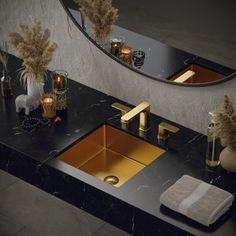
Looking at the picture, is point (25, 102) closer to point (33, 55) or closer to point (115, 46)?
point (33, 55)

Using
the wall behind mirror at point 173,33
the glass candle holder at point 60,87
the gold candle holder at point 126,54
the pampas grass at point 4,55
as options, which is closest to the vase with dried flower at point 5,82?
the pampas grass at point 4,55

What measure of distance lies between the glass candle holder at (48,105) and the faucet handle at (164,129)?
574 mm

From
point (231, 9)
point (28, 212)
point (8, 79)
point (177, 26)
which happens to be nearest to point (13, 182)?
point (28, 212)

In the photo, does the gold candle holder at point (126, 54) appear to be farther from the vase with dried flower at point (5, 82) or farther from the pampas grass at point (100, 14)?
the vase with dried flower at point (5, 82)

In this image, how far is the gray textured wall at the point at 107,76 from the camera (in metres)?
Result: 3.66

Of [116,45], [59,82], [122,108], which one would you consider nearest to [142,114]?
[122,108]

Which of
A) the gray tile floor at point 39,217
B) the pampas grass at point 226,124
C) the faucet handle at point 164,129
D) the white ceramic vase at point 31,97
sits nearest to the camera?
the pampas grass at point 226,124

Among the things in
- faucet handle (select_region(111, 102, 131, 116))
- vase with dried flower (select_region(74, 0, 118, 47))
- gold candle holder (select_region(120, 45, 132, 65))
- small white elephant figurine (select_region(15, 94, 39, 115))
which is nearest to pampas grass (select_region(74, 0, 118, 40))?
vase with dried flower (select_region(74, 0, 118, 47))

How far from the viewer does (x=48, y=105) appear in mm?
3809

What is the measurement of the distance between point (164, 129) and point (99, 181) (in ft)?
1.55

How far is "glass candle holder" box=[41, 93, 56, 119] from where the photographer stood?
3807 mm

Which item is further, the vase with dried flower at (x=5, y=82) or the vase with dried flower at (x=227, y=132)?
the vase with dried flower at (x=5, y=82)

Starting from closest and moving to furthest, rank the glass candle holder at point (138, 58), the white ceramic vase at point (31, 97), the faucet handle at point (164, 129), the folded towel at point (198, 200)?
the folded towel at point (198, 200) → the faucet handle at point (164, 129) → the glass candle holder at point (138, 58) → the white ceramic vase at point (31, 97)

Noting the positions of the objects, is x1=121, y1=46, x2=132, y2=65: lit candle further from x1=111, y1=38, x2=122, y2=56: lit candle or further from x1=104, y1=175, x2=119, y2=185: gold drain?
x1=104, y1=175, x2=119, y2=185: gold drain
